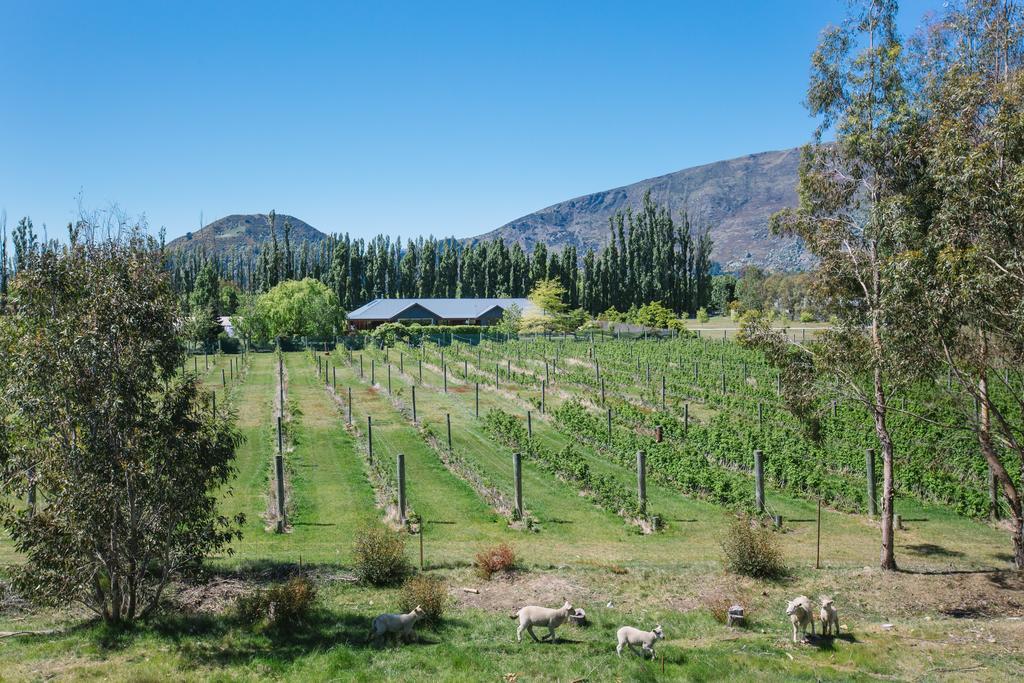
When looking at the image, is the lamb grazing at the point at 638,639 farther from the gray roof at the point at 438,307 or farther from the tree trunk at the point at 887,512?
the gray roof at the point at 438,307

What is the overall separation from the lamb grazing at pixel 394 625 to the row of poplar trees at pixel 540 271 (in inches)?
A: 3538

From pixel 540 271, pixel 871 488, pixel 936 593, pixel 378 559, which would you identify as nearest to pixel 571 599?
pixel 378 559

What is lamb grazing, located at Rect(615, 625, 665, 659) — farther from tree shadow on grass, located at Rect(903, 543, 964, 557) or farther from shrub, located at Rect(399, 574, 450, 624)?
tree shadow on grass, located at Rect(903, 543, 964, 557)

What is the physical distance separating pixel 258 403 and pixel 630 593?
3062cm

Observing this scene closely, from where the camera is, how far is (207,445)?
34.9 ft

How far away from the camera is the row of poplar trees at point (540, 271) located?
102 m

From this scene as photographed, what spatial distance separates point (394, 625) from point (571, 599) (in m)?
3.43

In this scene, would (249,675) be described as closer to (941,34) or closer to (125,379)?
(125,379)

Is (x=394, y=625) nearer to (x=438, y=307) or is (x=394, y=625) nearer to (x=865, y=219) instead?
(x=865, y=219)

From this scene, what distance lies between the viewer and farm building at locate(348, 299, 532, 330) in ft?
308

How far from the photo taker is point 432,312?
3765 inches

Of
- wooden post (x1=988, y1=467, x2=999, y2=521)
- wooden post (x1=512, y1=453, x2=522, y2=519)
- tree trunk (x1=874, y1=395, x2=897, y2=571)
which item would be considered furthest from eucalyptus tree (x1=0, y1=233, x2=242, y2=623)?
wooden post (x1=988, y1=467, x2=999, y2=521)

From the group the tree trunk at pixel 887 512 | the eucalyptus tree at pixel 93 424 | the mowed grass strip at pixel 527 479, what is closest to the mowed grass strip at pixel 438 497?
the mowed grass strip at pixel 527 479

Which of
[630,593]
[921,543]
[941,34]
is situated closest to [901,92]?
[941,34]
